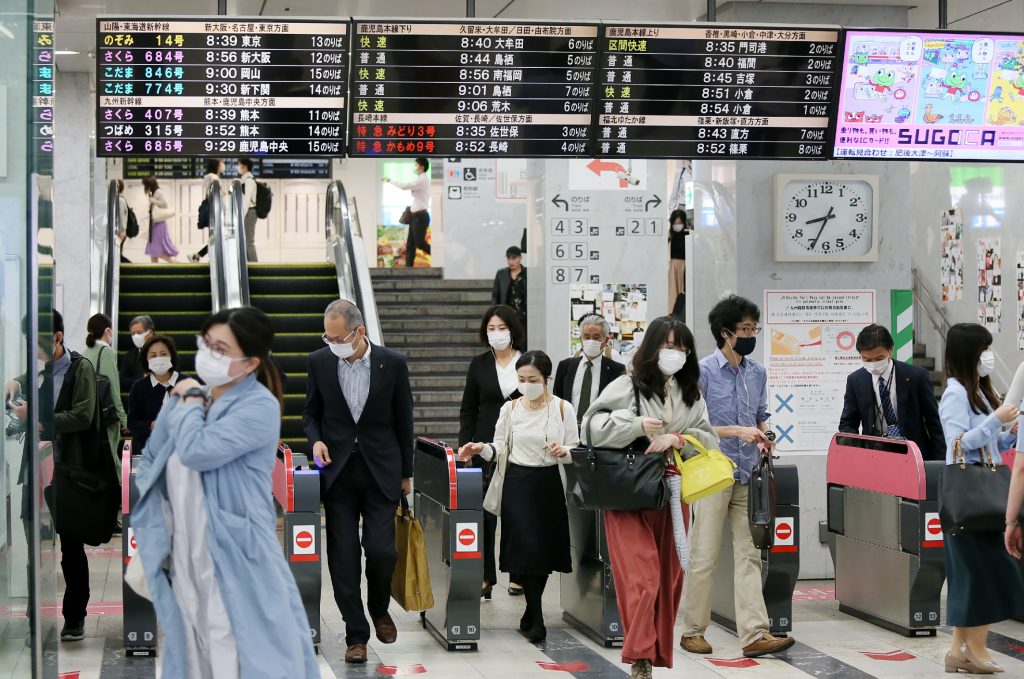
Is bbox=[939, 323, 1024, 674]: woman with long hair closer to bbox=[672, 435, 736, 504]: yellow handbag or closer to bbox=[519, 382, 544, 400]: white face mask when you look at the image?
bbox=[672, 435, 736, 504]: yellow handbag

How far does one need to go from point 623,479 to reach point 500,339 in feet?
6.82

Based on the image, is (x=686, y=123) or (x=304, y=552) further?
(x=686, y=123)

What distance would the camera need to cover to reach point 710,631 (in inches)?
286

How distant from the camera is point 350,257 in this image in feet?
42.5

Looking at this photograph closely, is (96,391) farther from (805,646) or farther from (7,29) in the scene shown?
(805,646)

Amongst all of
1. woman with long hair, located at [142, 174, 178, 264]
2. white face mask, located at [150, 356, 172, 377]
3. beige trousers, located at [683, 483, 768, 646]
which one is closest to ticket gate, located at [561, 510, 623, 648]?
beige trousers, located at [683, 483, 768, 646]

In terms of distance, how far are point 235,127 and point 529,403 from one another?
2.35 m

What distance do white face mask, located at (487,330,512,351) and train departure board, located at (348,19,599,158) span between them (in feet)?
3.40

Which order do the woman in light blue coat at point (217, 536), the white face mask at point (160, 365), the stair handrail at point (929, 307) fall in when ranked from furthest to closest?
the stair handrail at point (929, 307)
the white face mask at point (160, 365)
the woman in light blue coat at point (217, 536)

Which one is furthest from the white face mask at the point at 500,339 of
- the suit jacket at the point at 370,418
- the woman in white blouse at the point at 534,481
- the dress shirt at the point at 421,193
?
the dress shirt at the point at 421,193

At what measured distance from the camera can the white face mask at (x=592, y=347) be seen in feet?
24.7

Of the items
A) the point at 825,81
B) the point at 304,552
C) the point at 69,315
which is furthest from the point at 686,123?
the point at 69,315

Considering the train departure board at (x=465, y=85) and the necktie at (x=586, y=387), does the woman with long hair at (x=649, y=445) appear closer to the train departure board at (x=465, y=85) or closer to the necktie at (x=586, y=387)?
the necktie at (x=586, y=387)

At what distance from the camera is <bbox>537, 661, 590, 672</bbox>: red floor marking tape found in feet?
20.4
